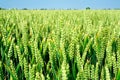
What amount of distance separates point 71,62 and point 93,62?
0.18 metres

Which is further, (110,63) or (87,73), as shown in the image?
(110,63)

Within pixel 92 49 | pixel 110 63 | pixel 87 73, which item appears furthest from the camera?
pixel 92 49

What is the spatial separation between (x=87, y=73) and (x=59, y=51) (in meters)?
0.28

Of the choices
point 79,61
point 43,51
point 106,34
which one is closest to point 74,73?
point 79,61

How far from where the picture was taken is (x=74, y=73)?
1179 mm

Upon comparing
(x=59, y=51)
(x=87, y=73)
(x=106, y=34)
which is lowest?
(x=87, y=73)

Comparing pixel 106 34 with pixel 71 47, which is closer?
pixel 71 47

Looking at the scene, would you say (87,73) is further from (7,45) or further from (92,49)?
(7,45)

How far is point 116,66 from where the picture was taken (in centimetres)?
113

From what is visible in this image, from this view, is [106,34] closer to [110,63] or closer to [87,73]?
[110,63]

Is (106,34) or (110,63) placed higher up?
(106,34)

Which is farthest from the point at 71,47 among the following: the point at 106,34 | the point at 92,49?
the point at 106,34

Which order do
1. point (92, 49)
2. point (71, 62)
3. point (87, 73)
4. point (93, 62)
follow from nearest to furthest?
point (87, 73), point (71, 62), point (93, 62), point (92, 49)

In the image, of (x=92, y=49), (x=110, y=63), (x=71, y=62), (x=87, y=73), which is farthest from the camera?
(x=92, y=49)
